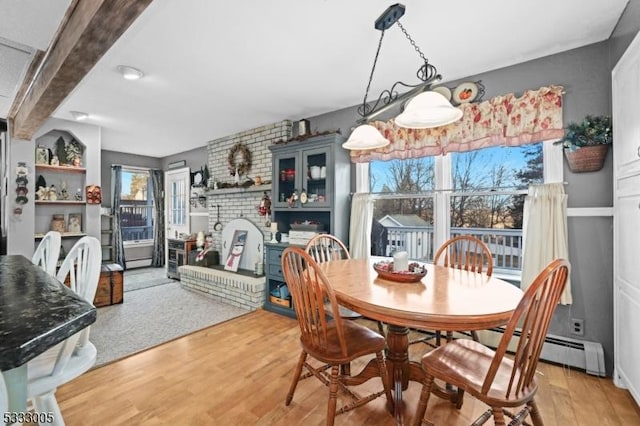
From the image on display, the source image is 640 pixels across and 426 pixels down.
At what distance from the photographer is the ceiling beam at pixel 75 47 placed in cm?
144

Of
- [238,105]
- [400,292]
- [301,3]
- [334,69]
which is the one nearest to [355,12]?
[301,3]

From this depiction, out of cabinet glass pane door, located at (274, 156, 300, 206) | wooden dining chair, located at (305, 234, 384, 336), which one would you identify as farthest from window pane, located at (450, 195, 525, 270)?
cabinet glass pane door, located at (274, 156, 300, 206)

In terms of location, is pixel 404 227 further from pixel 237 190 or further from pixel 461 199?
pixel 237 190

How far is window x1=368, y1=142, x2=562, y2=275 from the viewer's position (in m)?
2.66

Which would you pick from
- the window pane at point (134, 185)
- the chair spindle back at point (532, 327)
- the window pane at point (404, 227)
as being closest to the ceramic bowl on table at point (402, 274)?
the chair spindle back at point (532, 327)

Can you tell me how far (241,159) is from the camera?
4617 millimetres

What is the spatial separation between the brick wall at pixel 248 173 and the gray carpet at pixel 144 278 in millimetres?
1266

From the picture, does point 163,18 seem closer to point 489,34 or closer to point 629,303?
point 489,34

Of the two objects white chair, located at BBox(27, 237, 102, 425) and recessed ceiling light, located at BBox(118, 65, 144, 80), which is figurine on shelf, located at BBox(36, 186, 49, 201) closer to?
recessed ceiling light, located at BBox(118, 65, 144, 80)

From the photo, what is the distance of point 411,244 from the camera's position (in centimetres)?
327

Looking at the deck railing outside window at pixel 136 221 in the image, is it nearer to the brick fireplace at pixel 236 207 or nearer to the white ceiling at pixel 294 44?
the brick fireplace at pixel 236 207

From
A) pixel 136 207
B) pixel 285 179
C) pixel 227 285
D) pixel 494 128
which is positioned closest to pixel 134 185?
pixel 136 207

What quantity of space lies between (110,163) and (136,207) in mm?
1107

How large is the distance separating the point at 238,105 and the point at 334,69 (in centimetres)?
142
